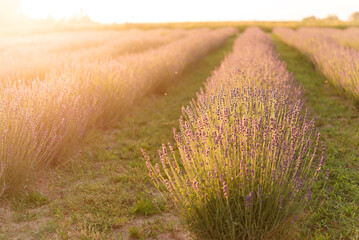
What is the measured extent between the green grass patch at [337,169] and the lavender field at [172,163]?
0.6 inches

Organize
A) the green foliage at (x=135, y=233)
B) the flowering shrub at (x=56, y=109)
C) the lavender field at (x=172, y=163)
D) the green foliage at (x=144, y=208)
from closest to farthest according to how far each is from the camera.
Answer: the lavender field at (x=172, y=163) → the green foliage at (x=135, y=233) → the green foliage at (x=144, y=208) → the flowering shrub at (x=56, y=109)

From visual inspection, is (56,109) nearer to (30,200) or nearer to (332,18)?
(30,200)

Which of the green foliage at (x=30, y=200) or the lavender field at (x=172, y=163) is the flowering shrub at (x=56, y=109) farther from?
the green foliage at (x=30, y=200)

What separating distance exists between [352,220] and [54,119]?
326cm

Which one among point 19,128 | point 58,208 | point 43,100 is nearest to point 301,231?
point 58,208

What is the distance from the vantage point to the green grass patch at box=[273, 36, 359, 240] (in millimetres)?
2404

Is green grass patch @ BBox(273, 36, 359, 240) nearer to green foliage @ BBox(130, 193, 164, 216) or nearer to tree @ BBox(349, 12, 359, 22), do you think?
green foliage @ BBox(130, 193, 164, 216)

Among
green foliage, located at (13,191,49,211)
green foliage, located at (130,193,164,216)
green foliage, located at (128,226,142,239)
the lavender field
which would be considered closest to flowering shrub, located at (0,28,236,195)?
the lavender field

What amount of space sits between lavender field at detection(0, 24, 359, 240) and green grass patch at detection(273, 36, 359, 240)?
0.05 feet

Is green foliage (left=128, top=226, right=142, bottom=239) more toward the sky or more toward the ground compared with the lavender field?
more toward the ground

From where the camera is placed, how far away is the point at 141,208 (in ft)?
8.99

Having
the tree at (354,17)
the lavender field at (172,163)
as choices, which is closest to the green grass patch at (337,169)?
the lavender field at (172,163)

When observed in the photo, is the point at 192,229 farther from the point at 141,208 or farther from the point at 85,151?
the point at 85,151

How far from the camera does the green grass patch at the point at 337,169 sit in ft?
7.89
